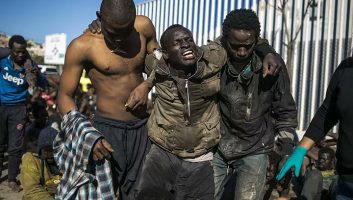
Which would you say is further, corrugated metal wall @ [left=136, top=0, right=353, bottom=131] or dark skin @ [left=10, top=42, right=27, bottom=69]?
corrugated metal wall @ [left=136, top=0, right=353, bottom=131]

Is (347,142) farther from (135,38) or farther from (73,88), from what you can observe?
(73,88)

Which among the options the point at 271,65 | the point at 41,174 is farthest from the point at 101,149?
the point at 41,174

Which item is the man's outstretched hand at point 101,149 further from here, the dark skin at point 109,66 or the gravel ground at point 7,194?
the gravel ground at point 7,194

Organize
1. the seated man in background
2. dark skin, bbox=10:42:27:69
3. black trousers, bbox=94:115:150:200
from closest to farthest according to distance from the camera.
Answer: black trousers, bbox=94:115:150:200, the seated man in background, dark skin, bbox=10:42:27:69

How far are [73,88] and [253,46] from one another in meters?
1.43

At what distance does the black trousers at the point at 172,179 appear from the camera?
335 cm

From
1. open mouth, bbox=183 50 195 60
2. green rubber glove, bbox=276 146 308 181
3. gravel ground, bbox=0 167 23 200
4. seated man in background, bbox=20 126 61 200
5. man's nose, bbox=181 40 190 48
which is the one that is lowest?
gravel ground, bbox=0 167 23 200

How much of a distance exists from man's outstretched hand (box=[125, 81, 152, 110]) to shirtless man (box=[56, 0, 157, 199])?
116mm

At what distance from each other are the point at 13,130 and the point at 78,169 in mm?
3444

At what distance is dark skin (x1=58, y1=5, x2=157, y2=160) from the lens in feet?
10.9

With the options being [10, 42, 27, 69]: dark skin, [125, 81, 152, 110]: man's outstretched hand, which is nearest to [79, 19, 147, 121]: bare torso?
[125, 81, 152, 110]: man's outstretched hand

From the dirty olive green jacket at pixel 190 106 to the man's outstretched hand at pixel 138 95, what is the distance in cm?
11

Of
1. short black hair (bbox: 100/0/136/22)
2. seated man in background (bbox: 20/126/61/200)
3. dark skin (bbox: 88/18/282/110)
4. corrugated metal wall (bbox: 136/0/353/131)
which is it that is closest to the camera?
dark skin (bbox: 88/18/282/110)

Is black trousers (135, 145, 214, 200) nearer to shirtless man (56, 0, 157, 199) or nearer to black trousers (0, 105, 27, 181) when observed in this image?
shirtless man (56, 0, 157, 199)
